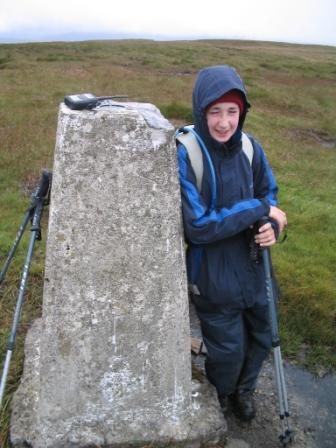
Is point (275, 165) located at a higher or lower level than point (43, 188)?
lower

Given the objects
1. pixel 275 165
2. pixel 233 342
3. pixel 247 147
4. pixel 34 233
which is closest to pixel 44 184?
pixel 34 233

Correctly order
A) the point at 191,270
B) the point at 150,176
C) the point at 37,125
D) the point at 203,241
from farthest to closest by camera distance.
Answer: the point at 37,125 → the point at 191,270 → the point at 203,241 → the point at 150,176

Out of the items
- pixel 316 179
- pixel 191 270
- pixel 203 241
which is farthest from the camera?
pixel 316 179

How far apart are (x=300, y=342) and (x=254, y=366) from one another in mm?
1573

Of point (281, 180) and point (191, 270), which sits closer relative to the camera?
point (191, 270)

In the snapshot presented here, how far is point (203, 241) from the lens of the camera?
11.0ft

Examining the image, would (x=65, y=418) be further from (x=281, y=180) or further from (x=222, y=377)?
(x=281, y=180)

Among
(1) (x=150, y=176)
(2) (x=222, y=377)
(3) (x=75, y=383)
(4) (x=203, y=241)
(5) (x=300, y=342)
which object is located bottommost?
(5) (x=300, y=342)

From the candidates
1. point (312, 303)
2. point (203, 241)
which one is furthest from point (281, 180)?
point (203, 241)

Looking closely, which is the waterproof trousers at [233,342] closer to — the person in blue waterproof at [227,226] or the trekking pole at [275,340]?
the person in blue waterproof at [227,226]

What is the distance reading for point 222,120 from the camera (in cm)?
340

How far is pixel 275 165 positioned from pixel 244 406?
9868 millimetres

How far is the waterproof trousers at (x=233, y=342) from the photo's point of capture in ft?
12.4

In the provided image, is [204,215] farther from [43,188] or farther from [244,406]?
[244,406]
